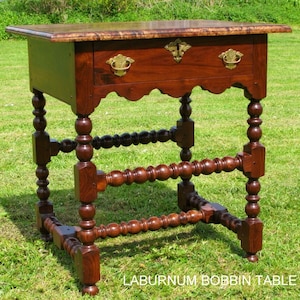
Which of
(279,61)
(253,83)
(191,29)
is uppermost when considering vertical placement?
(191,29)

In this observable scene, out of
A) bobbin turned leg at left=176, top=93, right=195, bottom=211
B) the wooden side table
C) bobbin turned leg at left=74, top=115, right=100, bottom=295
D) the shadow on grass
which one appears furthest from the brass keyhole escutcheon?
the shadow on grass

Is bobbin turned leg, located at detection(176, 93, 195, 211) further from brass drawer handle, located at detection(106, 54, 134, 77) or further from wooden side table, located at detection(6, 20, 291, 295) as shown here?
brass drawer handle, located at detection(106, 54, 134, 77)

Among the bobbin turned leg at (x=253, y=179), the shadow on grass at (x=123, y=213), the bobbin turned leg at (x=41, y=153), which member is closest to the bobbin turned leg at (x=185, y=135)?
the shadow on grass at (x=123, y=213)

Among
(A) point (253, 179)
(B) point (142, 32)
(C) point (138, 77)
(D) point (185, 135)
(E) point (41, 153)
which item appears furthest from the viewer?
(D) point (185, 135)

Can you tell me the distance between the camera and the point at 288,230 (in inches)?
162

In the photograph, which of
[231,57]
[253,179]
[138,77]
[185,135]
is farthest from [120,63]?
[185,135]

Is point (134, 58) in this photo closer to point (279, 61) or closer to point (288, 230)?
point (288, 230)

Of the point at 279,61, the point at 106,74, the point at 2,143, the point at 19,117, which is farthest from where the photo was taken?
the point at 279,61

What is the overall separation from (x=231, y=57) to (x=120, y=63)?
620mm

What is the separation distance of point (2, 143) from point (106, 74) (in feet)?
11.9

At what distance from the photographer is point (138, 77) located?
3195 mm

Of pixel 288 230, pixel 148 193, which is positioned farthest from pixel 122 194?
pixel 288 230

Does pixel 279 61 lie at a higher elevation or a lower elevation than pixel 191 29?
lower

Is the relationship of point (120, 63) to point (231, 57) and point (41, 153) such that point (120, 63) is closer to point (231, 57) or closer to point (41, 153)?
point (231, 57)
